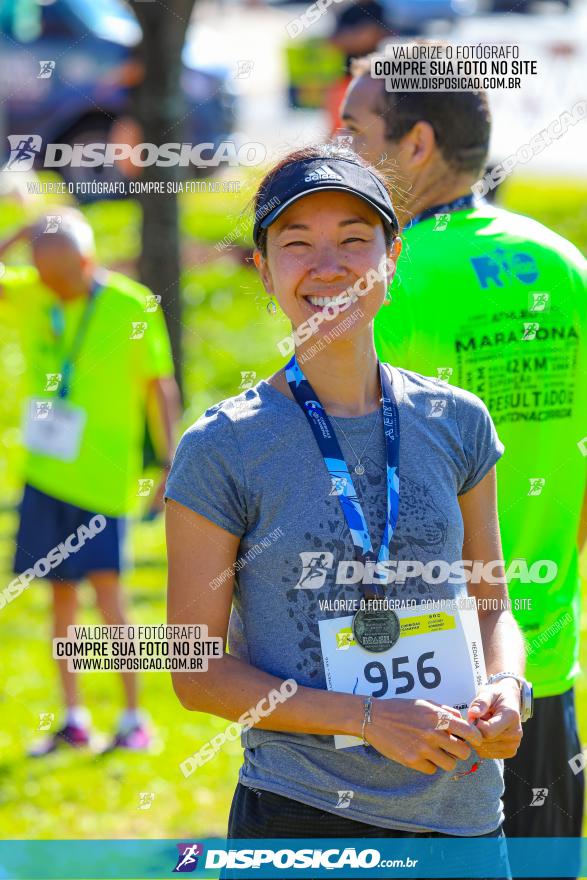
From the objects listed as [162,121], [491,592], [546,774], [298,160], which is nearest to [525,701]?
[491,592]

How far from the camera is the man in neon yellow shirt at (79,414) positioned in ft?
17.5

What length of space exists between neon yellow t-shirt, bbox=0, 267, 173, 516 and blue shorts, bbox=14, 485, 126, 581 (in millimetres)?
48

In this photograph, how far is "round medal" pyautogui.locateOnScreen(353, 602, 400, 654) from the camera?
225 centimetres

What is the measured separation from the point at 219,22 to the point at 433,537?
21.6m

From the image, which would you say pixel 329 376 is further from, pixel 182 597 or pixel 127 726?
pixel 127 726

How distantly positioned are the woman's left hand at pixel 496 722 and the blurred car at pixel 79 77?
1175cm

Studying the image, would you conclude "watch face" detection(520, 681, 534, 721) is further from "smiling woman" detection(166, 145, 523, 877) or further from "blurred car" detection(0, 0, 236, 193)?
"blurred car" detection(0, 0, 236, 193)

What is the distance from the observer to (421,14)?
1516 centimetres

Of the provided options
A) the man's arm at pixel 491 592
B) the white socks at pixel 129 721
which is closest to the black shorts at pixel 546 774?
the man's arm at pixel 491 592

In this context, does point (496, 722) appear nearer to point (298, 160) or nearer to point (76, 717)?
point (298, 160)

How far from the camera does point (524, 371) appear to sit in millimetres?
2961

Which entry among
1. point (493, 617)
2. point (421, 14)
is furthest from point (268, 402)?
point (421, 14)

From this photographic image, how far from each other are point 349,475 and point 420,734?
1.56 feet

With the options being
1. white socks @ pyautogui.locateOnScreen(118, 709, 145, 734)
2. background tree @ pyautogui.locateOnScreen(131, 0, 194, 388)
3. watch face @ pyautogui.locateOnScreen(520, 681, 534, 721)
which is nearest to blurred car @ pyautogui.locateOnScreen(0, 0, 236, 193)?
background tree @ pyautogui.locateOnScreen(131, 0, 194, 388)
